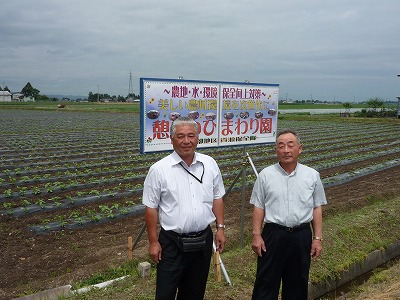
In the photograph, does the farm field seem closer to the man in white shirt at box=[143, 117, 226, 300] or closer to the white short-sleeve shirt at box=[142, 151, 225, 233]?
the man in white shirt at box=[143, 117, 226, 300]

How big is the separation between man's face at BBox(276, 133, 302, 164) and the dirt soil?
6.61 ft

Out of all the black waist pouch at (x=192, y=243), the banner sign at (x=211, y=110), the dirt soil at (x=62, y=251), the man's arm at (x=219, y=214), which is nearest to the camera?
the black waist pouch at (x=192, y=243)

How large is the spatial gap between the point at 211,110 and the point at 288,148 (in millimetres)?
1746

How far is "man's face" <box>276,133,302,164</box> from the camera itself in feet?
9.45

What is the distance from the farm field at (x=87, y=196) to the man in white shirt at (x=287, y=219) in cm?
236

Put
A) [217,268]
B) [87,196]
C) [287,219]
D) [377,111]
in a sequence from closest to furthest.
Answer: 1. [287,219]
2. [217,268]
3. [87,196]
4. [377,111]

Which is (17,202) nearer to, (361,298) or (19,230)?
(19,230)

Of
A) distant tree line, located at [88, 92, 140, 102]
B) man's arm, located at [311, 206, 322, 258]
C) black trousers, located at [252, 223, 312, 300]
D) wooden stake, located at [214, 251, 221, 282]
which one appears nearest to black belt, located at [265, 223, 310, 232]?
black trousers, located at [252, 223, 312, 300]

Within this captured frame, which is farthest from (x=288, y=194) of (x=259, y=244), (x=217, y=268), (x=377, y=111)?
(x=377, y=111)

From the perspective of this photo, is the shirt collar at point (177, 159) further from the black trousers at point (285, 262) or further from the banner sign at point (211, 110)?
the banner sign at point (211, 110)

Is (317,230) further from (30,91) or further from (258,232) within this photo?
(30,91)

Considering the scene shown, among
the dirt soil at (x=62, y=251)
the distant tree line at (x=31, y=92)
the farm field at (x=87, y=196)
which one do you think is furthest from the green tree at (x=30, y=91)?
the dirt soil at (x=62, y=251)

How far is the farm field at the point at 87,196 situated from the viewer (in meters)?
4.89

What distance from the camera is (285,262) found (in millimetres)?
2969
